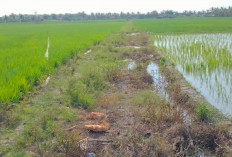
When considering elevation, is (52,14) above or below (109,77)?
above

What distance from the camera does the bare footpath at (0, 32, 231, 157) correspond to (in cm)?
379

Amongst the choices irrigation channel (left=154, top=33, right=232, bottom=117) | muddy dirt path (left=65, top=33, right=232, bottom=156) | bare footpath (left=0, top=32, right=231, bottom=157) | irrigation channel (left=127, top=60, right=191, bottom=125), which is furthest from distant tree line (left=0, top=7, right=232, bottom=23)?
muddy dirt path (left=65, top=33, right=232, bottom=156)

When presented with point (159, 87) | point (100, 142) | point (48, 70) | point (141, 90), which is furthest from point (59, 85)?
point (100, 142)

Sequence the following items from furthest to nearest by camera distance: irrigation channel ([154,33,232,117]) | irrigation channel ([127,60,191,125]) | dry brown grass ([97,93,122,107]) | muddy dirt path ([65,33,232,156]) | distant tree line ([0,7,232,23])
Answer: distant tree line ([0,7,232,23]) < irrigation channel ([154,33,232,117]) < dry brown grass ([97,93,122,107]) < irrigation channel ([127,60,191,125]) < muddy dirt path ([65,33,232,156])

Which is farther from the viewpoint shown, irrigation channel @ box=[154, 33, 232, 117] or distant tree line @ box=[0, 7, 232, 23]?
distant tree line @ box=[0, 7, 232, 23]

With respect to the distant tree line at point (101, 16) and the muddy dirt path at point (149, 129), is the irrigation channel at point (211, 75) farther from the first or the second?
the distant tree line at point (101, 16)

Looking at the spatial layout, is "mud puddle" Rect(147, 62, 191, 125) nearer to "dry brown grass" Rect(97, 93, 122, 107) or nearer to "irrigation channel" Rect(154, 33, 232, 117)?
"irrigation channel" Rect(154, 33, 232, 117)

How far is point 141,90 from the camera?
702 centimetres

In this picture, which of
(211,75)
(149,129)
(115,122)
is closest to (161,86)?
(211,75)

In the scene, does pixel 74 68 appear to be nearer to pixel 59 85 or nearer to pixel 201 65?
pixel 59 85

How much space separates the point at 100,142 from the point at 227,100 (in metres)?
3.37

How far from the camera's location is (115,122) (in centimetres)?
498

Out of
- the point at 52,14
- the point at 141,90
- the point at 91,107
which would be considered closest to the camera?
the point at 91,107

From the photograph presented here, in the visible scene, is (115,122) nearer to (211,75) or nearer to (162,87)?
(162,87)
